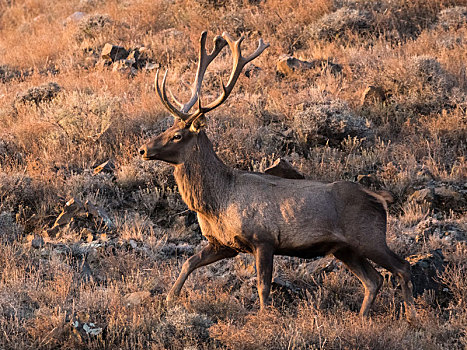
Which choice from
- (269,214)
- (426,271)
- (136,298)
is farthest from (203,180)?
(426,271)

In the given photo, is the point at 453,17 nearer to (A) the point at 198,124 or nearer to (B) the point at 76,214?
(B) the point at 76,214

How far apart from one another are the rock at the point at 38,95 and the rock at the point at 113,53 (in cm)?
236

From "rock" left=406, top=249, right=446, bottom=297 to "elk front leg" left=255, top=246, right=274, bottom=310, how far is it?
6.04 feet

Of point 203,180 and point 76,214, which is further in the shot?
point 76,214

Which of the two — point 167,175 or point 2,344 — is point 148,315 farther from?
point 167,175

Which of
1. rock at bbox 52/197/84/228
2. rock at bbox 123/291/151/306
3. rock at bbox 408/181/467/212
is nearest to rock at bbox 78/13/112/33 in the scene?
rock at bbox 52/197/84/228

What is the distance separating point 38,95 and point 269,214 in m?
8.43

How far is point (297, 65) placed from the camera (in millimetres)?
14070

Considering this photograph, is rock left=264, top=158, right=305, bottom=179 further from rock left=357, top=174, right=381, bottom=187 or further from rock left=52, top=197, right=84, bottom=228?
rock left=52, top=197, right=84, bottom=228

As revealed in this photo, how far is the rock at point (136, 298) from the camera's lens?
704cm

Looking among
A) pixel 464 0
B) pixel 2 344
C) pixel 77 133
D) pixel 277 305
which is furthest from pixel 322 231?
pixel 464 0

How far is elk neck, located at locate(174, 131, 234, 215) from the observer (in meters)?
6.97

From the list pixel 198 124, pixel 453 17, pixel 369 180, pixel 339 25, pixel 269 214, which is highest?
pixel 198 124

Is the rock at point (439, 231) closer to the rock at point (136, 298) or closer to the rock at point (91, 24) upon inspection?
the rock at point (136, 298)
